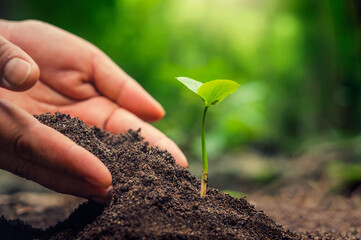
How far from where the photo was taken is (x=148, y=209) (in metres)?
1.07

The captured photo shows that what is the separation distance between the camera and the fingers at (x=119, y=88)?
191 centimetres

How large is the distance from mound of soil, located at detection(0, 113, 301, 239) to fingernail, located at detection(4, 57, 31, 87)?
1.25 ft

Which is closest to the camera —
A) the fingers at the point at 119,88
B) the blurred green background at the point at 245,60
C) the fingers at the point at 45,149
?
the fingers at the point at 45,149

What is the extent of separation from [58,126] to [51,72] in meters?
0.64

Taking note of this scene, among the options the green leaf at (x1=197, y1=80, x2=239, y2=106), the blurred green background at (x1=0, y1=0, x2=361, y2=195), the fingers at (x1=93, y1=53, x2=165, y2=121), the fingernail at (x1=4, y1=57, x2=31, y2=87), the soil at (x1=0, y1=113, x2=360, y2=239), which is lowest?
the soil at (x1=0, y1=113, x2=360, y2=239)

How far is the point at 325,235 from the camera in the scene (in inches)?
55.5

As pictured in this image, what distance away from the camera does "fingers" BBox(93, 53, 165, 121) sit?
6.25ft

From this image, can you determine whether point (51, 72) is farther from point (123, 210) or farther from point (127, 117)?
point (123, 210)

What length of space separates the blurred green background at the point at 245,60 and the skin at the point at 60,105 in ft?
6.78

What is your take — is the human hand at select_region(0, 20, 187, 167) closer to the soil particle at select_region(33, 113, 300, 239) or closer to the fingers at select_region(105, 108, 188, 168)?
the fingers at select_region(105, 108, 188, 168)

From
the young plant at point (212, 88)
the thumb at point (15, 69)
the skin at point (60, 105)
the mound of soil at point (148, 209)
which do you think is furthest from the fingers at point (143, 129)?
the thumb at point (15, 69)

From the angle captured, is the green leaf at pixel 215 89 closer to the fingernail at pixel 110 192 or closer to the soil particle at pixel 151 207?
the soil particle at pixel 151 207

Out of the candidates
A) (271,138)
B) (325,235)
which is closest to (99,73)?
(325,235)

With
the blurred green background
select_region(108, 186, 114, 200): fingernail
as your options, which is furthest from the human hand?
the blurred green background
